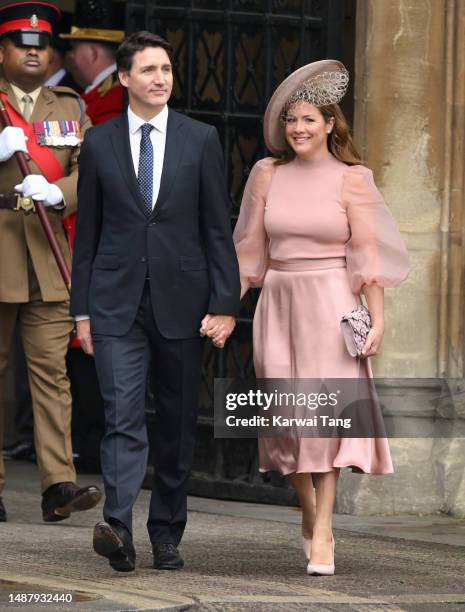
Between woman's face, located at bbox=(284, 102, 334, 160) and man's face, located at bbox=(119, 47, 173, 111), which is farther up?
man's face, located at bbox=(119, 47, 173, 111)

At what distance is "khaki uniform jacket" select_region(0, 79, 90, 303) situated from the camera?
8523mm

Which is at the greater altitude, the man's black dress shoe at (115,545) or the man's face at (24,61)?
the man's face at (24,61)

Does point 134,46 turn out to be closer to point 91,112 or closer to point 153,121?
point 153,121

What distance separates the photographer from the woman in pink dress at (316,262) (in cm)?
733

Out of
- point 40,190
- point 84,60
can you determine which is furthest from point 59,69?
point 40,190

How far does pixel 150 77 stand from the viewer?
7234 mm

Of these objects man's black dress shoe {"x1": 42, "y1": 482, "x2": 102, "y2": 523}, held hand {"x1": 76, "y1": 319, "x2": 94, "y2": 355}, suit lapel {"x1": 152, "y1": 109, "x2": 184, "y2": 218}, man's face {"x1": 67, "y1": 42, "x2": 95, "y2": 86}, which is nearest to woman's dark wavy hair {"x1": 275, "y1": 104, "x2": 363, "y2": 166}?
suit lapel {"x1": 152, "y1": 109, "x2": 184, "y2": 218}

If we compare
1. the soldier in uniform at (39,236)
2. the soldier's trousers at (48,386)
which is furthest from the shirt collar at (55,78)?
the soldier's trousers at (48,386)

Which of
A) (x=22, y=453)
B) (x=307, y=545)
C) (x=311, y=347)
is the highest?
(x=311, y=347)

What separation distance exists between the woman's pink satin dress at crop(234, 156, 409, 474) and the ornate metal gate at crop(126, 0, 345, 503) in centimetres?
191

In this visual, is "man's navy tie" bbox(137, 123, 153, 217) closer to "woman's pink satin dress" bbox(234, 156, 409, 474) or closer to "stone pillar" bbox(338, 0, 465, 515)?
"woman's pink satin dress" bbox(234, 156, 409, 474)

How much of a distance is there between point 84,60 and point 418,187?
2.51 metres

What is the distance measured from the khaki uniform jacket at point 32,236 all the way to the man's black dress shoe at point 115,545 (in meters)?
1.78

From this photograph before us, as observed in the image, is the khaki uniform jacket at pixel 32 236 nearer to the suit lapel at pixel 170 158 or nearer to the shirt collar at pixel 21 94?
the shirt collar at pixel 21 94
